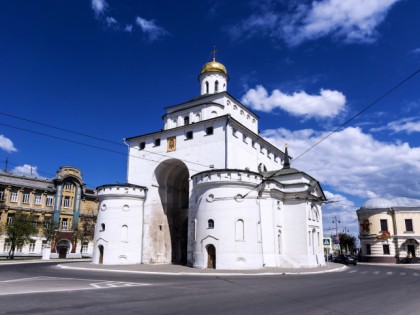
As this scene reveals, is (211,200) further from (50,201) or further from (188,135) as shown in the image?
(50,201)

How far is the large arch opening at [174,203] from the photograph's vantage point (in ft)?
118

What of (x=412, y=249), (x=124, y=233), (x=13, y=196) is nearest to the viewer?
(x=124, y=233)

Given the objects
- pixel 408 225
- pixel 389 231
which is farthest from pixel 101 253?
pixel 408 225

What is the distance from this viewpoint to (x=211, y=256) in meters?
27.1

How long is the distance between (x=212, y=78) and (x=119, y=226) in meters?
19.8

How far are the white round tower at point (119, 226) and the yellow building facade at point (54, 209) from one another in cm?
1962

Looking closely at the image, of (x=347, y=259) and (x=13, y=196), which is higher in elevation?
(x=13, y=196)

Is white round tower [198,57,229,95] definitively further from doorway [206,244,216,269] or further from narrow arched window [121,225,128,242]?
doorway [206,244,216,269]

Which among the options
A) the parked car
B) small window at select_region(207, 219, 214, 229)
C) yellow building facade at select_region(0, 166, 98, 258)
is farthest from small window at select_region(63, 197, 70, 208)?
the parked car

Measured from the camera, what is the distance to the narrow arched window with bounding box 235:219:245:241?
87.3 feet

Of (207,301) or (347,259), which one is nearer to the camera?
(207,301)

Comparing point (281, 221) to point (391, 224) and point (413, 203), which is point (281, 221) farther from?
point (413, 203)

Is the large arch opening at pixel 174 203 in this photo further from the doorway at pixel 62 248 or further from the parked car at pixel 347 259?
the doorway at pixel 62 248

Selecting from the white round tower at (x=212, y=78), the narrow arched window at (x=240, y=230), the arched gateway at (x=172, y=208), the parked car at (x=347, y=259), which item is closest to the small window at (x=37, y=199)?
the arched gateway at (x=172, y=208)
